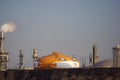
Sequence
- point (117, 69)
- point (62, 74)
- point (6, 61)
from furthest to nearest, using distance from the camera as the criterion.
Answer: point (6, 61) → point (62, 74) → point (117, 69)

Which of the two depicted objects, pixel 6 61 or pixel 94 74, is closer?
pixel 94 74

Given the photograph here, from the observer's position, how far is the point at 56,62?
2380cm

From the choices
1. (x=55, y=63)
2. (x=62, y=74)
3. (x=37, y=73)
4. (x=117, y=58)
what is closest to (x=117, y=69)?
(x=62, y=74)

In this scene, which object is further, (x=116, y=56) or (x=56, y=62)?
(x=116, y=56)

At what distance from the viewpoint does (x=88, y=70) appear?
1080 cm

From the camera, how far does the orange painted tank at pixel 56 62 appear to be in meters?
23.6

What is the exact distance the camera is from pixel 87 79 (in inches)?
425

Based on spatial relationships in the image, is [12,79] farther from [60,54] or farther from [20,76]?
[60,54]

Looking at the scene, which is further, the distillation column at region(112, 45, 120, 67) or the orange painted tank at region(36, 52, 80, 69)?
the distillation column at region(112, 45, 120, 67)

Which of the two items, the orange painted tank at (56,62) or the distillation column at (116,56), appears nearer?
the orange painted tank at (56,62)

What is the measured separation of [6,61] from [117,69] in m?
38.1

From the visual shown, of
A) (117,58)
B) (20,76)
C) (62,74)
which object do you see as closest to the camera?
(62,74)

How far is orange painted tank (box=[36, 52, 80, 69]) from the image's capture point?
2359 centimetres

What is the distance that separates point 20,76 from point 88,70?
3.77 m
